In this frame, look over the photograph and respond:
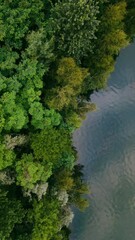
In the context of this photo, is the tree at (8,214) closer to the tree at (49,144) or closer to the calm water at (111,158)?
the tree at (49,144)

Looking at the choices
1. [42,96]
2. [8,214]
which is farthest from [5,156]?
[42,96]

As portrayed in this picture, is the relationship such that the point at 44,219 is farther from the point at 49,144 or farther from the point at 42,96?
the point at 42,96

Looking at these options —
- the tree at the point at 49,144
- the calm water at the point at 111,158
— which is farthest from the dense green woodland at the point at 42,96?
the calm water at the point at 111,158

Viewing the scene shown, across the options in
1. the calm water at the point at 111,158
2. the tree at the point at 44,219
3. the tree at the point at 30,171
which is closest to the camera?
the tree at the point at 30,171

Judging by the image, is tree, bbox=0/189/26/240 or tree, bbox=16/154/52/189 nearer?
tree, bbox=0/189/26/240

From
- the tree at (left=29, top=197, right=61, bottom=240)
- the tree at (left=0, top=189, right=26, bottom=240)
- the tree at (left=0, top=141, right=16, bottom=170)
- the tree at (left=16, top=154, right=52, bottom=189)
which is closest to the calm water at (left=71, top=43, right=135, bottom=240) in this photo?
the tree at (left=29, top=197, right=61, bottom=240)

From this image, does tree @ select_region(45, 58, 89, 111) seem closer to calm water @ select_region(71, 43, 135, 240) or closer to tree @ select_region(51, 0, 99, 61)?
tree @ select_region(51, 0, 99, 61)

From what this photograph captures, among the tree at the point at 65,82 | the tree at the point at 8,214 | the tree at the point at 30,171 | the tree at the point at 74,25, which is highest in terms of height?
the tree at the point at 74,25
